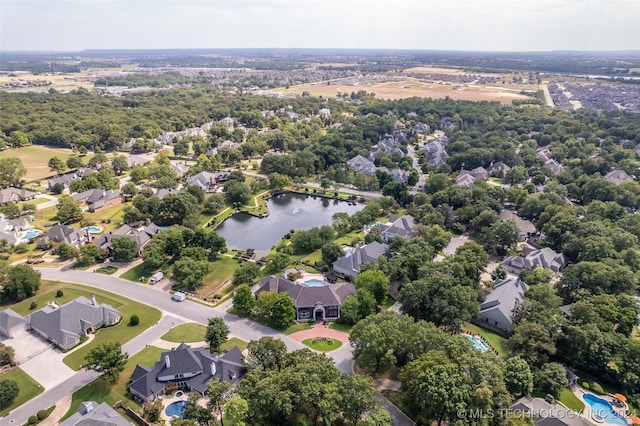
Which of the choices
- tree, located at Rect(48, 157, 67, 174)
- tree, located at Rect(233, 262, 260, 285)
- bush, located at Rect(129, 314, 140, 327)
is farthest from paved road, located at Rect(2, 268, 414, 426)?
tree, located at Rect(48, 157, 67, 174)

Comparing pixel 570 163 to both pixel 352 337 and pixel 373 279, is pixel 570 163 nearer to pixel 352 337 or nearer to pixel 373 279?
pixel 373 279

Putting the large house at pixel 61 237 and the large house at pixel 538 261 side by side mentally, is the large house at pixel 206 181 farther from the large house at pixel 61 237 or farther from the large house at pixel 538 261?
the large house at pixel 538 261

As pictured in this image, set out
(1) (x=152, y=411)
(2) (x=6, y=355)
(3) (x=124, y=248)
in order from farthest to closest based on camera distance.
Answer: (3) (x=124, y=248) → (2) (x=6, y=355) → (1) (x=152, y=411)

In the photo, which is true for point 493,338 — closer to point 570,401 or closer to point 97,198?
point 570,401

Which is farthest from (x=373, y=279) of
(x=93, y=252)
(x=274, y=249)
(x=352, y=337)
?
(x=93, y=252)

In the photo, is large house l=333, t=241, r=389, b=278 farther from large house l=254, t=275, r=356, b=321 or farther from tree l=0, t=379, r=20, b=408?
tree l=0, t=379, r=20, b=408

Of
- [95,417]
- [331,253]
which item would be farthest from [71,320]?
[331,253]

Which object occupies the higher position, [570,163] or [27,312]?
[570,163]
